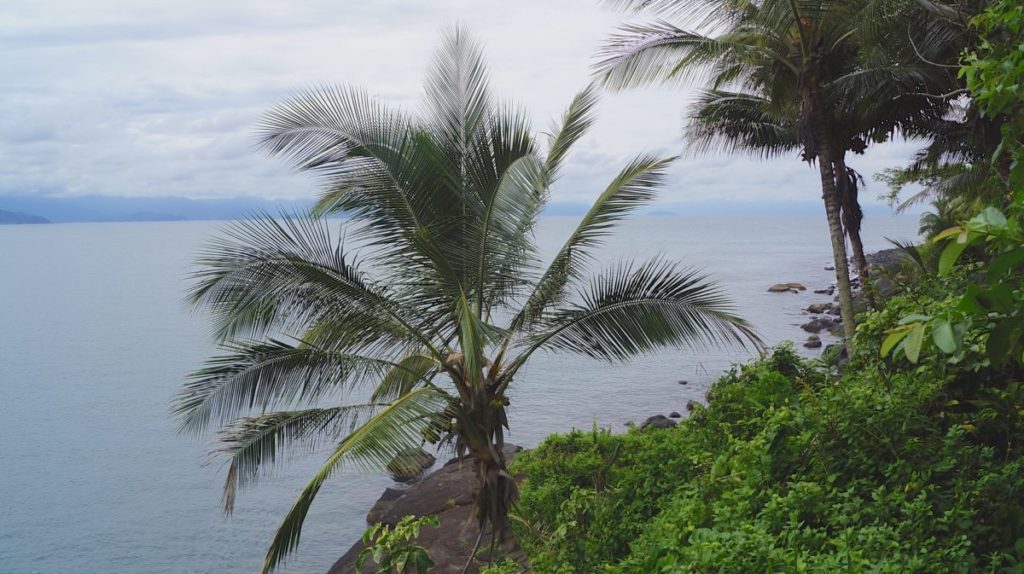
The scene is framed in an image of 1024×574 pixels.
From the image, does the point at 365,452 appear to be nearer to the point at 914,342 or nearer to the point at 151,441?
the point at 914,342

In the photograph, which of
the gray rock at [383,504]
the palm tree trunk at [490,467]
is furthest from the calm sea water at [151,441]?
the palm tree trunk at [490,467]

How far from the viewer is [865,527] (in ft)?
12.3

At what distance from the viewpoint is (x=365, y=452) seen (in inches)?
304

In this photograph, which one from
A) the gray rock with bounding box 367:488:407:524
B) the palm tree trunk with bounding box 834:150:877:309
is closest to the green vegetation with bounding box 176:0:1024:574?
the palm tree trunk with bounding box 834:150:877:309

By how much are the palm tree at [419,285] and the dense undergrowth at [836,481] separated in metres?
2.86

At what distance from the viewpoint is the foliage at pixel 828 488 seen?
12.1 ft

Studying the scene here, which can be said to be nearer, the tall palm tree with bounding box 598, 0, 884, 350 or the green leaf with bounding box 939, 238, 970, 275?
the green leaf with bounding box 939, 238, 970, 275

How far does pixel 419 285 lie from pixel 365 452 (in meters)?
2.36

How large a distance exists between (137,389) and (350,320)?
1083 inches

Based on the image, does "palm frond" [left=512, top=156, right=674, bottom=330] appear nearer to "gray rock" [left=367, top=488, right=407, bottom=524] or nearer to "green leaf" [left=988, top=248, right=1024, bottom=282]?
"green leaf" [left=988, top=248, right=1024, bottom=282]

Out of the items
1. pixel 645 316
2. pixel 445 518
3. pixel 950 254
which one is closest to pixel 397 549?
pixel 645 316

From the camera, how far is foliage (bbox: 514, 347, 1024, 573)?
12.1 ft

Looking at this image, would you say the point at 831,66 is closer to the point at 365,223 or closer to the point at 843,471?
the point at 365,223

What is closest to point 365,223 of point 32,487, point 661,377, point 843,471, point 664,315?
point 664,315
